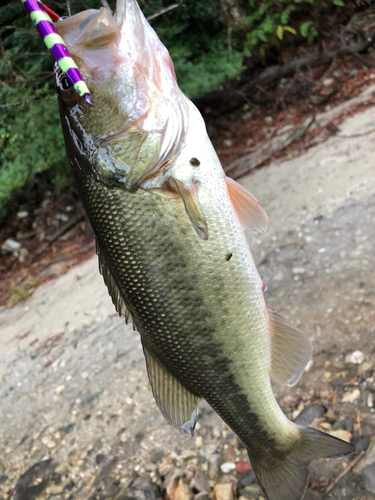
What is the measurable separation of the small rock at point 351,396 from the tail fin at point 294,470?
80 cm

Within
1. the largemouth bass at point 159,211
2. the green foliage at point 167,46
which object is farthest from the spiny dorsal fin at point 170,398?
the green foliage at point 167,46

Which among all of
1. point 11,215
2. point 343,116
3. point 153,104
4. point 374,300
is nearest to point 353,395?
point 374,300

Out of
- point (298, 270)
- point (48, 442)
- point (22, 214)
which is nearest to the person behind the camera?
point (48, 442)

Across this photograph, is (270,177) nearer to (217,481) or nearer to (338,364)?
(338,364)

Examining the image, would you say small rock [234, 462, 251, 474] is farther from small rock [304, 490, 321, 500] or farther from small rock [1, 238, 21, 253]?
small rock [1, 238, 21, 253]

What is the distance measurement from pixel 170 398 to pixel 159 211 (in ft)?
2.55

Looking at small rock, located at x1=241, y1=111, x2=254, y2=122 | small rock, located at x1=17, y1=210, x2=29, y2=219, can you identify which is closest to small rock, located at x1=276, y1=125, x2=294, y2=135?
small rock, located at x1=241, y1=111, x2=254, y2=122

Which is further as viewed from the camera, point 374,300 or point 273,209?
point 273,209

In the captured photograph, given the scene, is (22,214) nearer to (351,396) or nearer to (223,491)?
(223,491)

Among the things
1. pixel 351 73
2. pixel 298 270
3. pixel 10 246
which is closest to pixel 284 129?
pixel 351 73

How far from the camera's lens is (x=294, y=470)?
5.40 ft

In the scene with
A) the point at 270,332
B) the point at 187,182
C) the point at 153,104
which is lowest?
the point at 270,332

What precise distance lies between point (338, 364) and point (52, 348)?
2954 millimetres

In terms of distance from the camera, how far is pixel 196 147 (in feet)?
4.60
